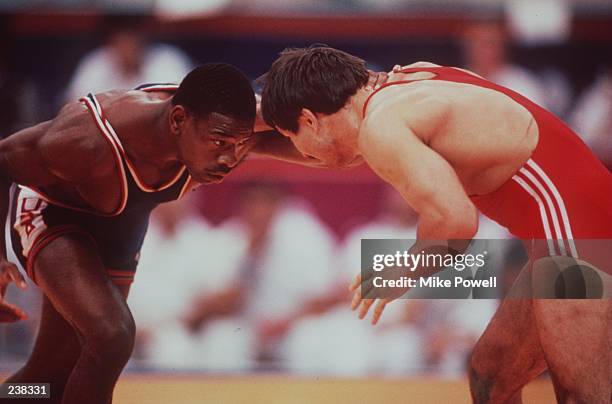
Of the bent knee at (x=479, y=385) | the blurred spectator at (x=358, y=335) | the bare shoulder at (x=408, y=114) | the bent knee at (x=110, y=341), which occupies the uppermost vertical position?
the bare shoulder at (x=408, y=114)

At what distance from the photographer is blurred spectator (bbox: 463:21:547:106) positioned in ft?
9.87

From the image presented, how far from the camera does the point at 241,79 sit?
2.63 meters

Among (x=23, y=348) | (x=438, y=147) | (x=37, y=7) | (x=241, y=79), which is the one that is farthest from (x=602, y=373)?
(x=37, y=7)

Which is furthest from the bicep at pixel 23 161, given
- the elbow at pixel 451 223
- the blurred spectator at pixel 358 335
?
the elbow at pixel 451 223

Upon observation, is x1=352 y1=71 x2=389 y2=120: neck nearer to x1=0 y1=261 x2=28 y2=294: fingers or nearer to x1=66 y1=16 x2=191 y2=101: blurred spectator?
x1=66 y1=16 x2=191 y2=101: blurred spectator

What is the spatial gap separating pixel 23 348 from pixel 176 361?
525 millimetres

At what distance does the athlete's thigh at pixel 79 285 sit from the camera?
8.04 feet

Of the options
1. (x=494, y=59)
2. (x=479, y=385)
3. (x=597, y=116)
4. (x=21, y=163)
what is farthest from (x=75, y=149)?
(x=597, y=116)

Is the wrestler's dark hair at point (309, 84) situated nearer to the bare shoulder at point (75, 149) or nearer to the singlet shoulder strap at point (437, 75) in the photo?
the singlet shoulder strap at point (437, 75)

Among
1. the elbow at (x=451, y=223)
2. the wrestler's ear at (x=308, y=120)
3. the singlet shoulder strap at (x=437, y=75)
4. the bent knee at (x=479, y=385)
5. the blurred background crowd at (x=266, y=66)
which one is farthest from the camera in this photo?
the blurred background crowd at (x=266, y=66)

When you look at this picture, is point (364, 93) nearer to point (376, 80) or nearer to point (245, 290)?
point (376, 80)

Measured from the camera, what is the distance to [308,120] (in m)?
2.40

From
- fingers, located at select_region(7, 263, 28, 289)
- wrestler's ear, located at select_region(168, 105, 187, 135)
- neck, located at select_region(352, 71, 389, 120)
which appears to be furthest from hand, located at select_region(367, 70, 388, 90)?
fingers, located at select_region(7, 263, 28, 289)

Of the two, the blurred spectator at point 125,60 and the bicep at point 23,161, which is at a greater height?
the blurred spectator at point 125,60
